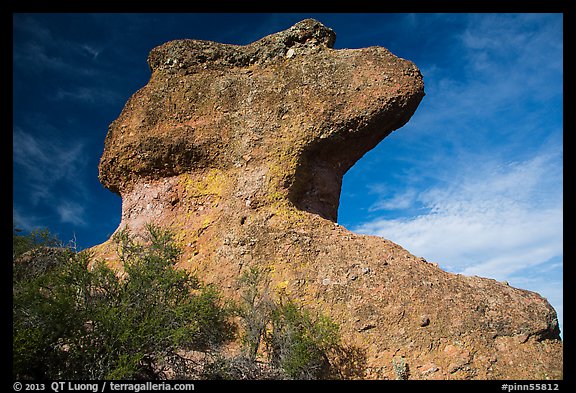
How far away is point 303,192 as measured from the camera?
1161 centimetres

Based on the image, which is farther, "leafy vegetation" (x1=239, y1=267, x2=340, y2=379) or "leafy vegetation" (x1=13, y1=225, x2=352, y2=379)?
"leafy vegetation" (x1=239, y1=267, x2=340, y2=379)

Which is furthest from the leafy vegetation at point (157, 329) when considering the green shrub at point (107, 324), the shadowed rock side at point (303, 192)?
the shadowed rock side at point (303, 192)

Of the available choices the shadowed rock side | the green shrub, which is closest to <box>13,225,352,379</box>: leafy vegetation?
the green shrub

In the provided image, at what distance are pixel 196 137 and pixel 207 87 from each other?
5.28ft

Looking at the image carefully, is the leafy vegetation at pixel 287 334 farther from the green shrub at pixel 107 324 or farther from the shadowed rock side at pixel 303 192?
the green shrub at pixel 107 324

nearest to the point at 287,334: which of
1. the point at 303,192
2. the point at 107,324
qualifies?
the point at 107,324

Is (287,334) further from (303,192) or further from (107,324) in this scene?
(303,192)

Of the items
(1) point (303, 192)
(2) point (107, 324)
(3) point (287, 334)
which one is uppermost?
(1) point (303, 192)

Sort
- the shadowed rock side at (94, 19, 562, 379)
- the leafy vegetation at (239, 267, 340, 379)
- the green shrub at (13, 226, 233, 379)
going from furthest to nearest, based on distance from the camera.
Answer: the shadowed rock side at (94, 19, 562, 379) → the leafy vegetation at (239, 267, 340, 379) → the green shrub at (13, 226, 233, 379)

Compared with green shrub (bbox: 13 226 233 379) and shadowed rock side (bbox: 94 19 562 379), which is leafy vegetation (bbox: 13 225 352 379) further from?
shadowed rock side (bbox: 94 19 562 379)

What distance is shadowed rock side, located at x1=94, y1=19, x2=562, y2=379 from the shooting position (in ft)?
28.0

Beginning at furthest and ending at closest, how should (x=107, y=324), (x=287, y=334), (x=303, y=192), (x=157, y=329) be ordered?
1. (x=303, y=192)
2. (x=287, y=334)
3. (x=157, y=329)
4. (x=107, y=324)

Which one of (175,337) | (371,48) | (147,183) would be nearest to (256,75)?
(371,48)

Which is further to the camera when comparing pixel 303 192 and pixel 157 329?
pixel 303 192
